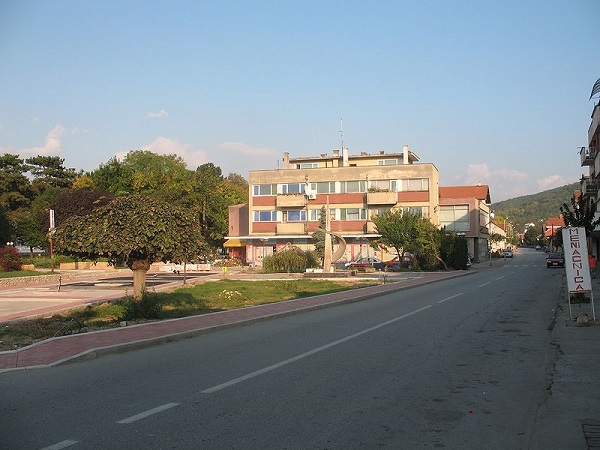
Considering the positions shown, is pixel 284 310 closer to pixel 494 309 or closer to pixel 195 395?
pixel 494 309

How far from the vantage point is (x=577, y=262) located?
16.1 meters

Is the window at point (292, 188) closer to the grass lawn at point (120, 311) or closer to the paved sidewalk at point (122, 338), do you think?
the grass lawn at point (120, 311)

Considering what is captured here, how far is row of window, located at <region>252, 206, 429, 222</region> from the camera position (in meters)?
69.7

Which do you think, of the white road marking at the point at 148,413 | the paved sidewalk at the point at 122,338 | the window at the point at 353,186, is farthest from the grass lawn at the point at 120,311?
the window at the point at 353,186

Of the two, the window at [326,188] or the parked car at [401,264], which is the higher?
the window at [326,188]

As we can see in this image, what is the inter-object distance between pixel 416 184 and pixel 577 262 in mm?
53895

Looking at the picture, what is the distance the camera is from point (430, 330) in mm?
14969

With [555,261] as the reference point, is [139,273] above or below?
above

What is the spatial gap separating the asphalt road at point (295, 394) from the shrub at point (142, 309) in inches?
127

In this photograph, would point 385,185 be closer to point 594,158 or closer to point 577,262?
point 594,158

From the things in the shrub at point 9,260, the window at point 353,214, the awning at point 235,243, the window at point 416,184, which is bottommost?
the shrub at point 9,260

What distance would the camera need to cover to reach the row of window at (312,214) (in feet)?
229

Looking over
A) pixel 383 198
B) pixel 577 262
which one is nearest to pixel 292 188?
pixel 383 198

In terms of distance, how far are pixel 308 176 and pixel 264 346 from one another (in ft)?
198
